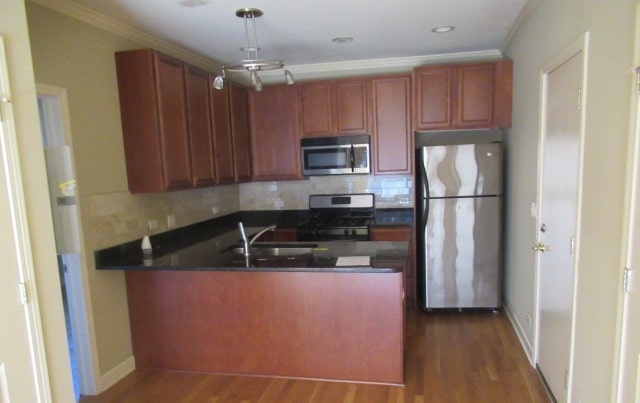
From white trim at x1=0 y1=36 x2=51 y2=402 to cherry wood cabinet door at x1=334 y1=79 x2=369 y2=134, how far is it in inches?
121

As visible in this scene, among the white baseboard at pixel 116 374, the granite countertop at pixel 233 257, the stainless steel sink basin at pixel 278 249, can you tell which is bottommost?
the white baseboard at pixel 116 374

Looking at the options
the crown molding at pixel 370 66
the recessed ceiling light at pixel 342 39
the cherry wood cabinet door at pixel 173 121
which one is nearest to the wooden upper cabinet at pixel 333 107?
the crown molding at pixel 370 66

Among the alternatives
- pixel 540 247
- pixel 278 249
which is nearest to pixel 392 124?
pixel 278 249

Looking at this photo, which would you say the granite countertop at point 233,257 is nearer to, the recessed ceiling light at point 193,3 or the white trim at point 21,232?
the white trim at point 21,232

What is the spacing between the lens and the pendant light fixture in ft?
7.72

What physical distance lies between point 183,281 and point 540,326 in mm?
2467

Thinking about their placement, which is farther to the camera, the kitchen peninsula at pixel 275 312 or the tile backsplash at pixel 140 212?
the tile backsplash at pixel 140 212

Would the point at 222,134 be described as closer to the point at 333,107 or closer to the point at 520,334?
the point at 333,107

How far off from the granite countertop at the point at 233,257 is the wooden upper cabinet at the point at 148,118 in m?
0.51

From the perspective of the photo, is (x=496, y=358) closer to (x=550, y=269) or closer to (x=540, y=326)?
(x=540, y=326)

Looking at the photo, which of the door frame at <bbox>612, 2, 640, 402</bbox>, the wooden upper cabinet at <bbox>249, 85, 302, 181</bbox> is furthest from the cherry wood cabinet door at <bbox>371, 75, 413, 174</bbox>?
the door frame at <bbox>612, 2, 640, 402</bbox>

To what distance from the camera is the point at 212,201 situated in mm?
4301

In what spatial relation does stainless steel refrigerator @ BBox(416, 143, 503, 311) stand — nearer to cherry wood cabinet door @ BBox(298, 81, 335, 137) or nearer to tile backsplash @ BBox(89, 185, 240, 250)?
cherry wood cabinet door @ BBox(298, 81, 335, 137)

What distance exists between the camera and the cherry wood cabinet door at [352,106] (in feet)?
13.5
